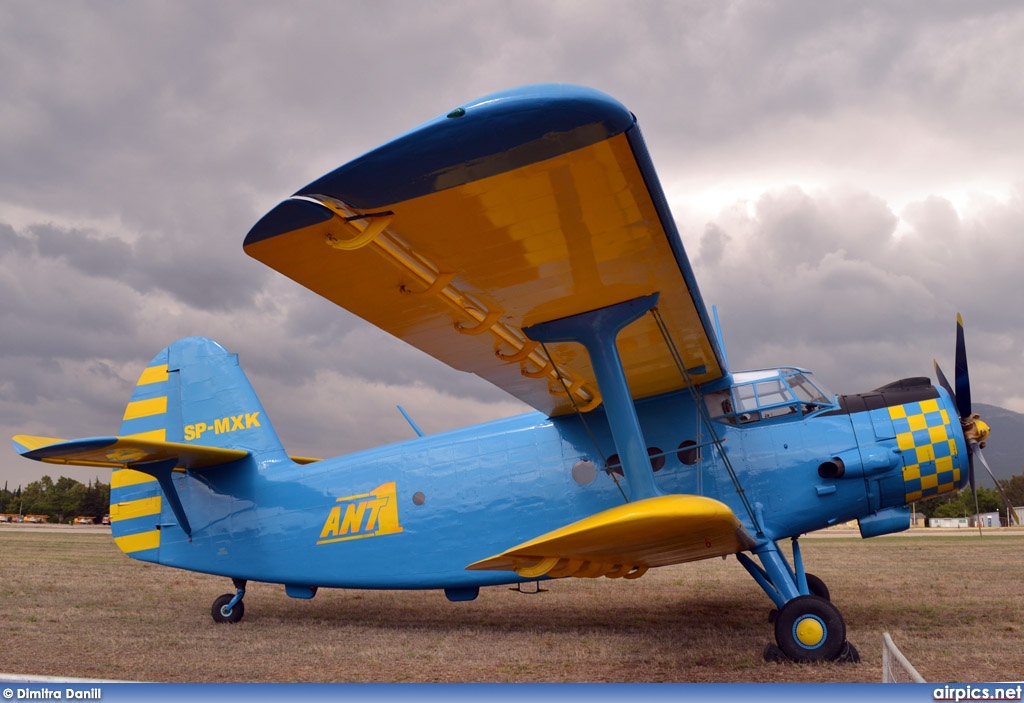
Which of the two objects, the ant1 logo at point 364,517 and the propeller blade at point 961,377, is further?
the ant1 logo at point 364,517

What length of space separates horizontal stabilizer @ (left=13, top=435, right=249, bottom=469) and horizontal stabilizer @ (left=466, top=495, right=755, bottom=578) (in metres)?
4.64

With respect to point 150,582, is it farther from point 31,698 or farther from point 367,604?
point 31,698

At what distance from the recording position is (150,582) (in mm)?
13125

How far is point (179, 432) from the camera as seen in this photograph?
367 inches

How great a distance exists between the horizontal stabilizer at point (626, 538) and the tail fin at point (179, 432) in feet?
16.6

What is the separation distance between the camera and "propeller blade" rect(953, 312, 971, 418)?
6.91m

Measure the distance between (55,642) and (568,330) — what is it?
601 cm

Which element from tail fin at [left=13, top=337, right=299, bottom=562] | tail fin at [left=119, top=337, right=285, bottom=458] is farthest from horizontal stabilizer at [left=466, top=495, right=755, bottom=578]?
tail fin at [left=119, top=337, right=285, bottom=458]

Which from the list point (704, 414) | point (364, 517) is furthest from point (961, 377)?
point (364, 517)

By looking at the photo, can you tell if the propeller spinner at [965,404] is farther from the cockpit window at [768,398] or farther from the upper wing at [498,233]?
the upper wing at [498,233]

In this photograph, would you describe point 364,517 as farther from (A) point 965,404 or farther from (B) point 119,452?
Result: (A) point 965,404

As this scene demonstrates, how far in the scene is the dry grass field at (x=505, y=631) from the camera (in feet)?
18.4

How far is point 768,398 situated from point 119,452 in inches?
271

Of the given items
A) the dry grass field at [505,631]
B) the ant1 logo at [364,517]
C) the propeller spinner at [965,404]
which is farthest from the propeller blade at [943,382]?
the ant1 logo at [364,517]
